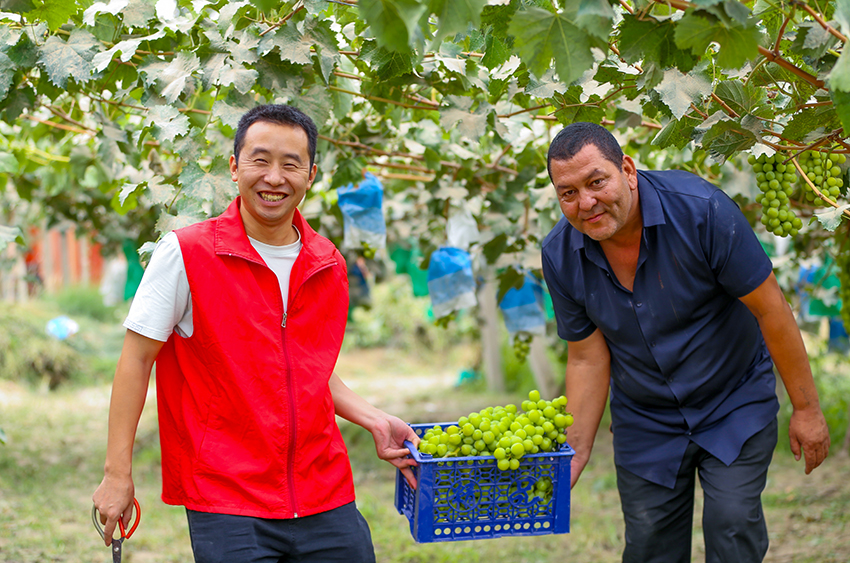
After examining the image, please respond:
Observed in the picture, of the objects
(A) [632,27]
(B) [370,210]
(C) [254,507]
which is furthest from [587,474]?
(A) [632,27]

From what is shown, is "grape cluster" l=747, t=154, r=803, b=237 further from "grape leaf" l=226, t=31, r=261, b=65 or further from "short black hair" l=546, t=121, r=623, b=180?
"grape leaf" l=226, t=31, r=261, b=65

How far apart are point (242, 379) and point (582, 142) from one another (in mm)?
1080

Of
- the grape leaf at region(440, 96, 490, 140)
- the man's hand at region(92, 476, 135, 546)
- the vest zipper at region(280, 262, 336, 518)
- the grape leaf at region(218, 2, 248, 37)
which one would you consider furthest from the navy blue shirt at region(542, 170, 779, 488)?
the man's hand at region(92, 476, 135, 546)

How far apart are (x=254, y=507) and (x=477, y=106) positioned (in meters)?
1.56

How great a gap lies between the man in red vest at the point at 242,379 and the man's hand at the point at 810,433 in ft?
4.23

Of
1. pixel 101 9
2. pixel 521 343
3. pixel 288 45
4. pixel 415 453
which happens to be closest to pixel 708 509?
pixel 415 453

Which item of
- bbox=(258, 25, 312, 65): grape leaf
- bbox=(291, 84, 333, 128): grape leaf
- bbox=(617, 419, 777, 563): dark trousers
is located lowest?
bbox=(617, 419, 777, 563): dark trousers

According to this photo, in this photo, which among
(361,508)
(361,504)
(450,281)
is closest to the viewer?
(450,281)

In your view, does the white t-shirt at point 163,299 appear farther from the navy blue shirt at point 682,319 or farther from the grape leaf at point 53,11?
the navy blue shirt at point 682,319

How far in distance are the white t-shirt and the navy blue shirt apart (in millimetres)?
1126

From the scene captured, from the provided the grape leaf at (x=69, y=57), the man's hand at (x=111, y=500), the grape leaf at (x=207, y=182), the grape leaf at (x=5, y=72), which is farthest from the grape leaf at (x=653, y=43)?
the grape leaf at (x=5, y=72)

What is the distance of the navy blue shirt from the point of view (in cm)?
214

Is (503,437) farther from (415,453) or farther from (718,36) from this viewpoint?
(718,36)

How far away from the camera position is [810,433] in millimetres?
2168
